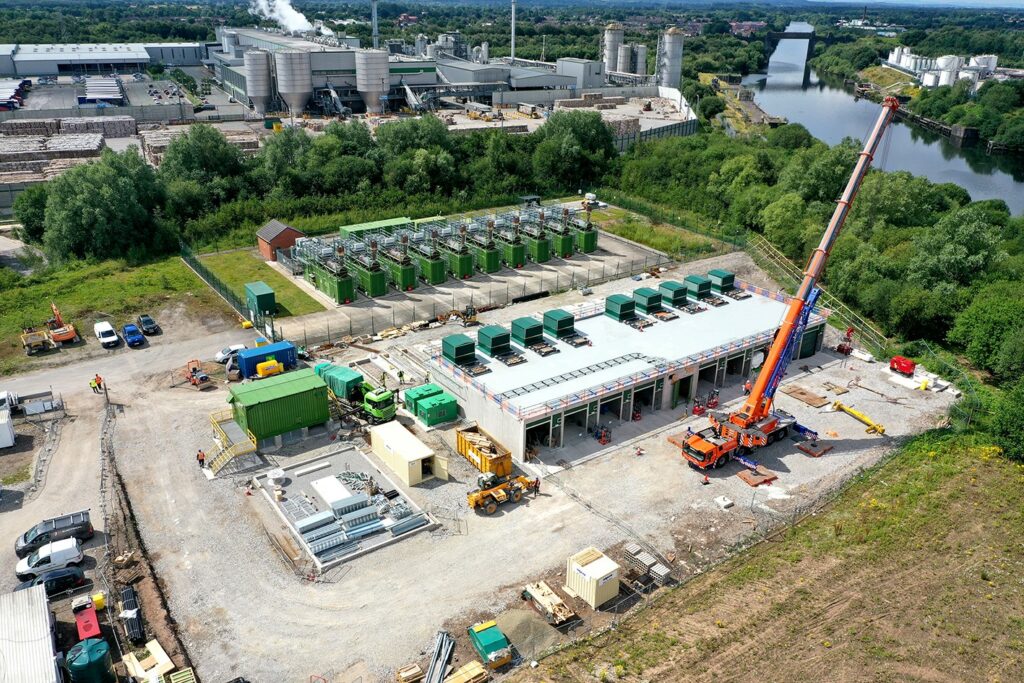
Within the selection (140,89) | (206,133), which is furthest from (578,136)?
(140,89)

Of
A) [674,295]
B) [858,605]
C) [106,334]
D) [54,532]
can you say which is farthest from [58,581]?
[674,295]

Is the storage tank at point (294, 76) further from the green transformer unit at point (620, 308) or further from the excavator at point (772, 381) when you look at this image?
the excavator at point (772, 381)

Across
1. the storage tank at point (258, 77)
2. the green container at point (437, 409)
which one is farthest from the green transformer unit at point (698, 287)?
the storage tank at point (258, 77)

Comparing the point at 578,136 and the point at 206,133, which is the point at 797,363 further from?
the point at 206,133

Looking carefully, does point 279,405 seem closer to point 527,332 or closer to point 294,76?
point 527,332

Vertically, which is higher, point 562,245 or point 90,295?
point 562,245

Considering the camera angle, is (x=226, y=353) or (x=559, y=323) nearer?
(x=559, y=323)

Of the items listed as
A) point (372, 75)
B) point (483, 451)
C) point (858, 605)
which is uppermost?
point (372, 75)
